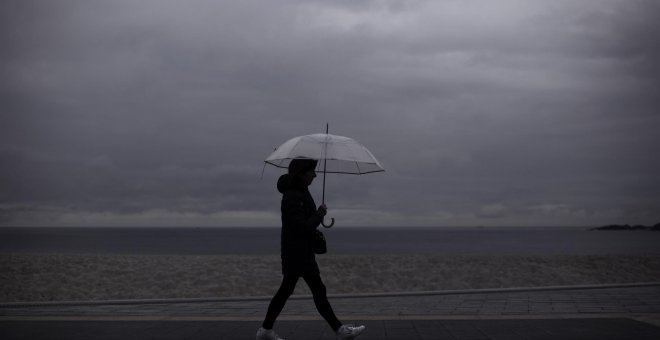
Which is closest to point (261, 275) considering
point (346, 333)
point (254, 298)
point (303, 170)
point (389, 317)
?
point (254, 298)

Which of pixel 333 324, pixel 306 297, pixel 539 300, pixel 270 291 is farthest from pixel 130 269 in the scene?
pixel 333 324

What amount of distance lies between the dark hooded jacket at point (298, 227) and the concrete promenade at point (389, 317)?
113cm

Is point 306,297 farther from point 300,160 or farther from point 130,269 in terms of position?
point 130,269

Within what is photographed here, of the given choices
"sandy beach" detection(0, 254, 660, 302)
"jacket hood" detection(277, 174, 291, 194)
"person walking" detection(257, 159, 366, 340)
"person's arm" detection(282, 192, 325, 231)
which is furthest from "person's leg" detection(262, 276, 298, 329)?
"sandy beach" detection(0, 254, 660, 302)

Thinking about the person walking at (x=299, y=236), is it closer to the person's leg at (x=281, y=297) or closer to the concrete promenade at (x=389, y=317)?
the person's leg at (x=281, y=297)

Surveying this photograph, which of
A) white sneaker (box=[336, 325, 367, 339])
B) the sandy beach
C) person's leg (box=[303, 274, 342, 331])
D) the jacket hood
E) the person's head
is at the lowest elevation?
the sandy beach

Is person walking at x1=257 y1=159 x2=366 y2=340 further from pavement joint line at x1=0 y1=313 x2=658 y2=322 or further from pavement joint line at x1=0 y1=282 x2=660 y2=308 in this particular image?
pavement joint line at x1=0 y1=282 x2=660 y2=308

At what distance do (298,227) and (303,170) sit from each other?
0.56 metres

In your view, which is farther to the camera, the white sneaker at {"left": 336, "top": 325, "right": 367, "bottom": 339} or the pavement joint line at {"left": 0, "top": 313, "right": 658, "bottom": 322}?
the pavement joint line at {"left": 0, "top": 313, "right": 658, "bottom": 322}

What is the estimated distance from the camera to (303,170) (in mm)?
6535

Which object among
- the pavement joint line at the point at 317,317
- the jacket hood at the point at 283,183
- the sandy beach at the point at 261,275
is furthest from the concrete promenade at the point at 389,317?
the sandy beach at the point at 261,275

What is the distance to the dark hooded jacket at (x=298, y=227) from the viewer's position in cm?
636

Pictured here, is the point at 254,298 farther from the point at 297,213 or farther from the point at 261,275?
the point at 261,275

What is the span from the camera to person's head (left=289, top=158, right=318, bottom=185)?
21.4 feet
